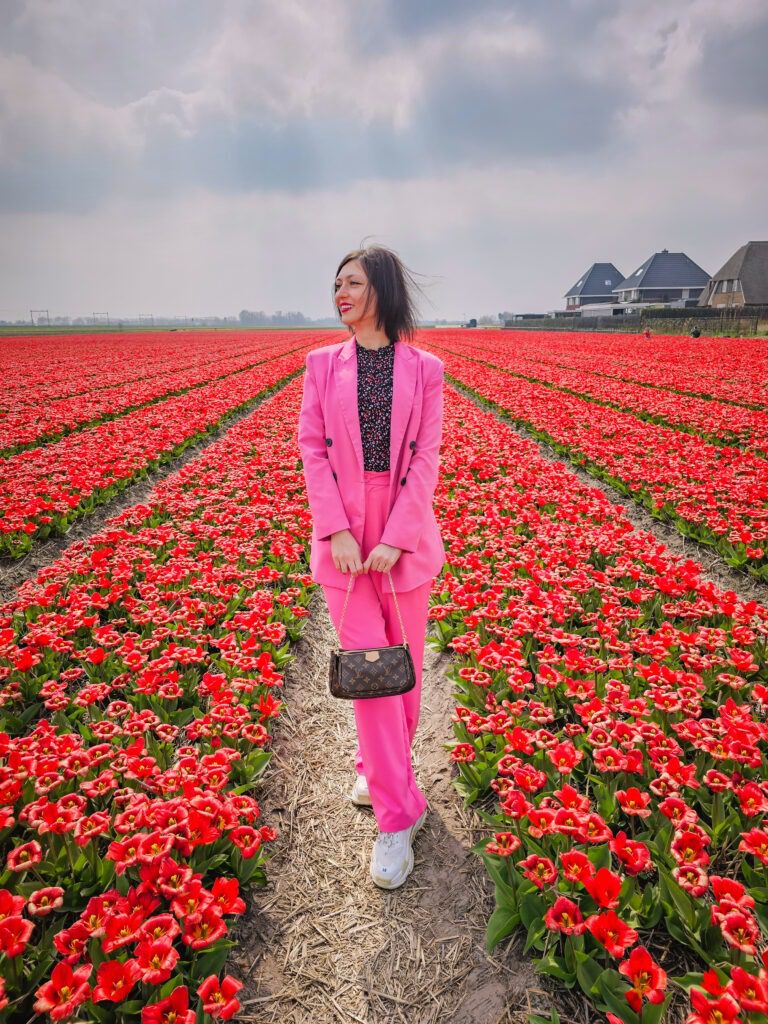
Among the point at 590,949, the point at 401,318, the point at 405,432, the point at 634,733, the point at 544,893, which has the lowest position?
the point at 590,949

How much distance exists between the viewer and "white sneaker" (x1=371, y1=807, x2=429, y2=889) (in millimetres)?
2791

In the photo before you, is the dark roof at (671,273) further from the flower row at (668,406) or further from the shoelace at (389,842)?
the shoelace at (389,842)

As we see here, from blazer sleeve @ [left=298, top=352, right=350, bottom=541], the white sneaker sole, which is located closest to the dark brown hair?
blazer sleeve @ [left=298, top=352, right=350, bottom=541]

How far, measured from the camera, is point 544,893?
2.34 metres

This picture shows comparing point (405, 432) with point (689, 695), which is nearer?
point (405, 432)

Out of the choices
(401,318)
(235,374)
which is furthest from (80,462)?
(235,374)

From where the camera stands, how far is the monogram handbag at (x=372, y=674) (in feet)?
7.77

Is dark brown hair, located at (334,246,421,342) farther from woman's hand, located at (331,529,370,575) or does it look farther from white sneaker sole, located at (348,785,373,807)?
white sneaker sole, located at (348,785,373,807)

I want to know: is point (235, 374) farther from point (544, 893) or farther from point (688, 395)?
point (544, 893)

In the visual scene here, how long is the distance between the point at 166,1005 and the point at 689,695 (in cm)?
292

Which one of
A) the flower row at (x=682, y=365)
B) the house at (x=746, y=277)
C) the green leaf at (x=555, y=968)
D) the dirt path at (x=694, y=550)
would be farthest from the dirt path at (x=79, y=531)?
the house at (x=746, y=277)

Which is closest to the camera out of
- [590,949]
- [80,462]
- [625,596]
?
[590,949]

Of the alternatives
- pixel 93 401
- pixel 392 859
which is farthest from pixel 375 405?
pixel 93 401

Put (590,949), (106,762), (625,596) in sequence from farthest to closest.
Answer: (625,596) < (106,762) < (590,949)
